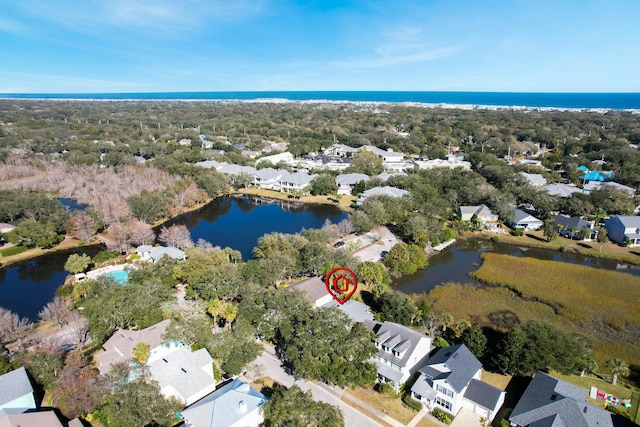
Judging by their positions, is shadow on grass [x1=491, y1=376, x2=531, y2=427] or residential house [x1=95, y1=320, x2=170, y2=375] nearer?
shadow on grass [x1=491, y1=376, x2=531, y2=427]

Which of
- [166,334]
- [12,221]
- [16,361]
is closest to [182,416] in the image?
[166,334]

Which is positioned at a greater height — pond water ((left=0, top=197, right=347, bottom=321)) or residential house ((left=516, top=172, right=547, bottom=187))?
residential house ((left=516, top=172, right=547, bottom=187))

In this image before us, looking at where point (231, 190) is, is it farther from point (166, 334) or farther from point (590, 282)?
point (590, 282)

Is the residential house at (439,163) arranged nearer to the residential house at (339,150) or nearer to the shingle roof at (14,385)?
the residential house at (339,150)

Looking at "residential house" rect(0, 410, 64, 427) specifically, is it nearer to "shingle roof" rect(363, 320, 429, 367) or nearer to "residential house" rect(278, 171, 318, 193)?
"shingle roof" rect(363, 320, 429, 367)

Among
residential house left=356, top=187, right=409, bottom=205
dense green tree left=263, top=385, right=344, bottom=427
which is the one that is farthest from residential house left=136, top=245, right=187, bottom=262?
residential house left=356, top=187, right=409, bottom=205

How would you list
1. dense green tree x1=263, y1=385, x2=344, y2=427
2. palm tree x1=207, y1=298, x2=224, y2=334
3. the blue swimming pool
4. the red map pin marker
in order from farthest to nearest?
the blue swimming pool → the red map pin marker → palm tree x1=207, y1=298, x2=224, y2=334 → dense green tree x1=263, y1=385, x2=344, y2=427

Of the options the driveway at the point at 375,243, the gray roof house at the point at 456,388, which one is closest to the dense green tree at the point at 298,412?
the gray roof house at the point at 456,388

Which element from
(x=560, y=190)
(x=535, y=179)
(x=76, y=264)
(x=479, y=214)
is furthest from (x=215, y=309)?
(x=535, y=179)
